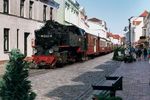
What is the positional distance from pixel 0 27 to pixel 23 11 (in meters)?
6.40

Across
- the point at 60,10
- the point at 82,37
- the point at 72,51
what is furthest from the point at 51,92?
the point at 60,10

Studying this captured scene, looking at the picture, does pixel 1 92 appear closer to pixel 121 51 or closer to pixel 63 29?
pixel 63 29

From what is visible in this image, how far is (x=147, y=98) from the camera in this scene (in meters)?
14.6

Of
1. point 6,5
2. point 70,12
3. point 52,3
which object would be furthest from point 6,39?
point 70,12

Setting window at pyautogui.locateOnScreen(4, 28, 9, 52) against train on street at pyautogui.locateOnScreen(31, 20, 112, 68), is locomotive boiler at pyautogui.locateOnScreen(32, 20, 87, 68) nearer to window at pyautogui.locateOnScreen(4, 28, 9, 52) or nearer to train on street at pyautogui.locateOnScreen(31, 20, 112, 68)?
train on street at pyautogui.locateOnScreen(31, 20, 112, 68)

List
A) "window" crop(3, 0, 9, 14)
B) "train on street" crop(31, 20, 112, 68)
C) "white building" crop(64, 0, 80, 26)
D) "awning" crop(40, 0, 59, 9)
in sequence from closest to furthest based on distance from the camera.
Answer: "train on street" crop(31, 20, 112, 68)
"window" crop(3, 0, 9, 14)
"awning" crop(40, 0, 59, 9)
"white building" crop(64, 0, 80, 26)

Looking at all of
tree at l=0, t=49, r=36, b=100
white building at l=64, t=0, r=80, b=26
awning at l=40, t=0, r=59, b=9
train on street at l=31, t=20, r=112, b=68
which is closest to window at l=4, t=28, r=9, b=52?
train on street at l=31, t=20, r=112, b=68

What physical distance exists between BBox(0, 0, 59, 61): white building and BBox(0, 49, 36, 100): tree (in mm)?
28038

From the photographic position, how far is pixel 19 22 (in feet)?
130

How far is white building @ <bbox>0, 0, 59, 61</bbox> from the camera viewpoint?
36.0m

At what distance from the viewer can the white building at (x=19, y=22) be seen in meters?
36.0

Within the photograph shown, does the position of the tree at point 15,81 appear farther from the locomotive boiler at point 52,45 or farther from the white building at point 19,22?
the white building at point 19,22

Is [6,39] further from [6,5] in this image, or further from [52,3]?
[52,3]

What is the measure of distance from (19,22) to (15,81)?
108ft
